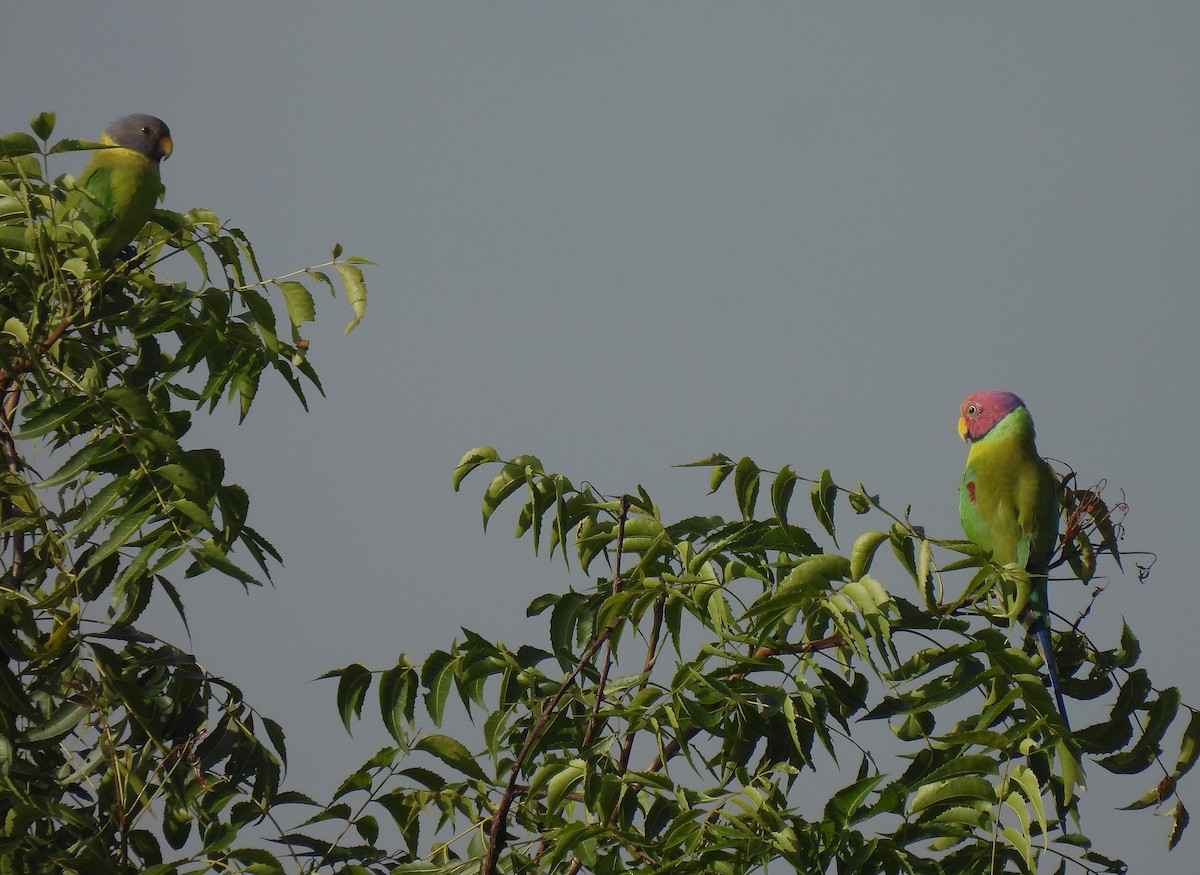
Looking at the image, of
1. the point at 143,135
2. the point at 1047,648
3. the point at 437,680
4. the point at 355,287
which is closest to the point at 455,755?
the point at 437,680

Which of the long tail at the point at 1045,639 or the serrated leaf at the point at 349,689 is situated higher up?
the long tail at the point at 1045,639

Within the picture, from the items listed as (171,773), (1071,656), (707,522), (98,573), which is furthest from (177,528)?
(1071,656)

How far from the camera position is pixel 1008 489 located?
383 centimetres

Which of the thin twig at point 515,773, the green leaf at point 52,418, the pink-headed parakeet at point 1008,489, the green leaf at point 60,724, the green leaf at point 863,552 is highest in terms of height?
the pink-headed parakeet at point 1008,489

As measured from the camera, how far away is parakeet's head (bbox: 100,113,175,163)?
4.83 m

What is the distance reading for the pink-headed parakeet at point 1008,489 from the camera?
Answer: 12.2 feet

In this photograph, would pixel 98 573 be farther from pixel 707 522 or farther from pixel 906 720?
pixel 906 720

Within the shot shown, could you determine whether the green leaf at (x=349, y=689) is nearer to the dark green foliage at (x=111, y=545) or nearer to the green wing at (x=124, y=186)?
the dark green foliage at (x=111, y=545)

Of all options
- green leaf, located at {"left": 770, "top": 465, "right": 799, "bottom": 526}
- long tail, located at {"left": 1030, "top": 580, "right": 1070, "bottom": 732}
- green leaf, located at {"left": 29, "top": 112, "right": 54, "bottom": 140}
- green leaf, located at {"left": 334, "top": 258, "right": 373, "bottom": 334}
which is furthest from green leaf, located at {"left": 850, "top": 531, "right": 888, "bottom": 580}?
green leaf, located at {"left": 29, "top": 112, "right": 54, "bottom": 140}

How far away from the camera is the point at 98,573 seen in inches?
96.7

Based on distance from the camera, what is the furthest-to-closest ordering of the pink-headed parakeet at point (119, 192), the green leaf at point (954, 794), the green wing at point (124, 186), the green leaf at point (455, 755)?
the green wing at point (124, 186) → the pink-headed parakeet at point (119, 192) → the green leaf at point (455, 755) → the green leaf at point (954, 794)

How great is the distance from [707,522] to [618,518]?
0.21 m

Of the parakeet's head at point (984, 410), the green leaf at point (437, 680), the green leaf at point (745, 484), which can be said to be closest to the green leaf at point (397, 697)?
the green leaf at point (437, 680)

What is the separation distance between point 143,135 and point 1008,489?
375 cm
